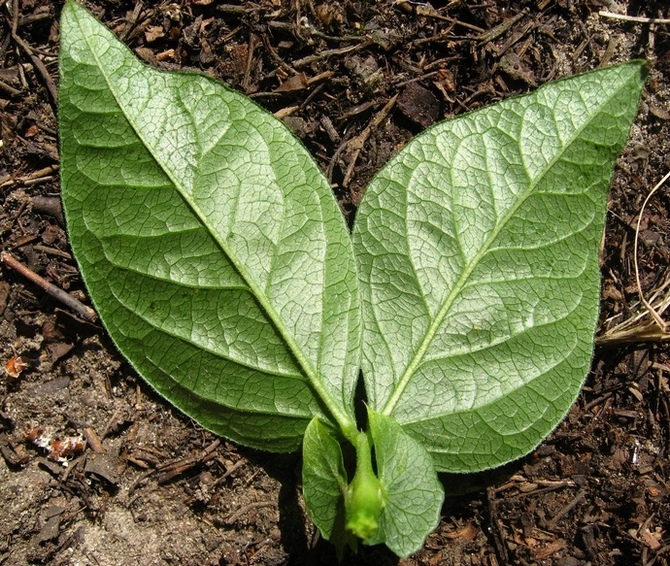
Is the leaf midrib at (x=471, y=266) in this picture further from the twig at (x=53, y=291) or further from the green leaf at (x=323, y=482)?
the twig at (x=53, y=291)

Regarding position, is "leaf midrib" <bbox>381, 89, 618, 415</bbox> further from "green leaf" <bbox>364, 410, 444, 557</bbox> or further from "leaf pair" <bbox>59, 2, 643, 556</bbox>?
"green leaf" <bbox>364, 410, 444, 557</bbox>

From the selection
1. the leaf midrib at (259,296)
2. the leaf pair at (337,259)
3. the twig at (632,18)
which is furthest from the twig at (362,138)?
the twig at (632,18)

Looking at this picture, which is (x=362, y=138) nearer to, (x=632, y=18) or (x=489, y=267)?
(x=489, y=267)

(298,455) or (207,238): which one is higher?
(207,238)

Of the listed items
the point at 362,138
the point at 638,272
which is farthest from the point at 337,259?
the point at 638,272

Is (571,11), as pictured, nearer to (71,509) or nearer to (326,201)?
(326,201)

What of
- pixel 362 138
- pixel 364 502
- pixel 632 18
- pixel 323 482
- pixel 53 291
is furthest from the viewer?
pixel 632 18
